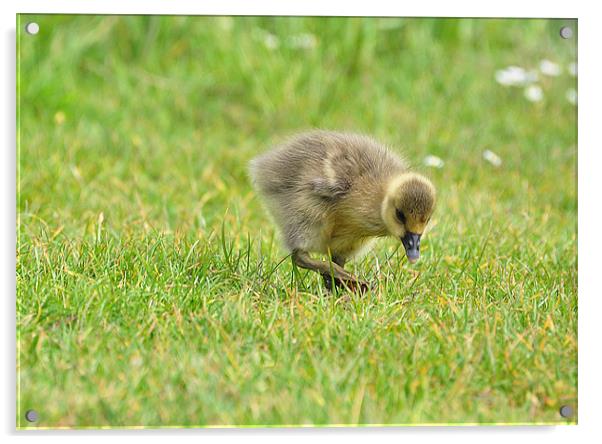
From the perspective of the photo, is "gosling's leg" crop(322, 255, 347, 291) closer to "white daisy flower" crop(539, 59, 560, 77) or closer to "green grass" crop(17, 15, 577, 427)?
"green grass" crop(17, 15, 577, 427)

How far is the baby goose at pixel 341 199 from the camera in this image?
399cm

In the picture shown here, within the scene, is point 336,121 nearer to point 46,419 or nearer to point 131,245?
point 131,245

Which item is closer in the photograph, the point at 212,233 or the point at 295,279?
the point at 295,279

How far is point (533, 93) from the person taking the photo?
6.47m

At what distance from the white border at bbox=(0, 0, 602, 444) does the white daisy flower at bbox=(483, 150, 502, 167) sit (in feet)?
4.67

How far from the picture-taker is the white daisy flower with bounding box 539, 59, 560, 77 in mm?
6375

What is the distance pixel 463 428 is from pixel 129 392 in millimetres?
1115

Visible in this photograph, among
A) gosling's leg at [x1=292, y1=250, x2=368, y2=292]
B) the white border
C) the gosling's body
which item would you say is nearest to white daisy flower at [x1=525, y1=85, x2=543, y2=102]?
the white border

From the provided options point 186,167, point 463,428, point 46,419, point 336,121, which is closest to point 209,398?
point 46,419

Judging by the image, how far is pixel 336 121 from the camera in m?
6.23

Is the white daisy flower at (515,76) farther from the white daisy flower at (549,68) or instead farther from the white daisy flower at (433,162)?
the white daisy flower at (433,162)
